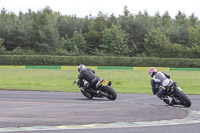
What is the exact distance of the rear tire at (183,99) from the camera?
14.2 m

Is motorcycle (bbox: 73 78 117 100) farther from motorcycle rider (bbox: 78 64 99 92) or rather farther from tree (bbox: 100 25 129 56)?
tree (bbox: 100 25 129 56)

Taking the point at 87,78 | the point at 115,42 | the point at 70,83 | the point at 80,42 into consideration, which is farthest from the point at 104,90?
the point at 80,42

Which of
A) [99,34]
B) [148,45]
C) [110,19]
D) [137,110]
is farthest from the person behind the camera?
[110,19]

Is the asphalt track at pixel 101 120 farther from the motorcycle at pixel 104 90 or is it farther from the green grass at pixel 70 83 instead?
the green grass at pixel 70 83

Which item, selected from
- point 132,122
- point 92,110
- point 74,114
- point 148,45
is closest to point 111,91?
point 92,110

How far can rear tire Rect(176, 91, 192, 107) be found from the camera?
46.5 feet

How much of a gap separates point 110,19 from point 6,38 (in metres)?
25.3

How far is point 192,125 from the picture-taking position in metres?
9.93

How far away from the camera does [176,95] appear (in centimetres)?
1440

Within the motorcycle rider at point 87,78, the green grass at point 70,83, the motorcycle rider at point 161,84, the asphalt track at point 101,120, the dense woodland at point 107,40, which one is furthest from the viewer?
the dense woodland at point 107,40

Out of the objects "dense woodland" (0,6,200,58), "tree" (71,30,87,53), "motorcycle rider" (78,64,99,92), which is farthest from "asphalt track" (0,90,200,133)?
"tree" (71,30,87,53)

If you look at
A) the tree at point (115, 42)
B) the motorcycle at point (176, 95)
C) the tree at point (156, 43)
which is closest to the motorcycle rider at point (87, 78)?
the motorcycle at point (176, 95)

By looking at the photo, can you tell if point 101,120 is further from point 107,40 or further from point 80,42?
point 80,42

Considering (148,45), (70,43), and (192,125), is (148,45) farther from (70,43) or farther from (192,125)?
(192,125)
